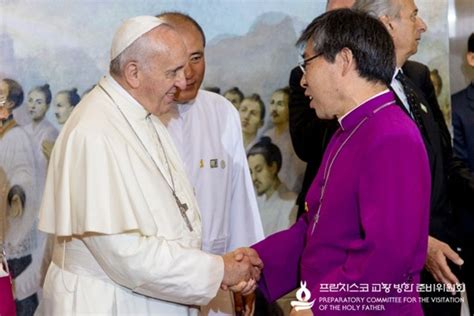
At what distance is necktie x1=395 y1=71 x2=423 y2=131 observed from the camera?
3742mm

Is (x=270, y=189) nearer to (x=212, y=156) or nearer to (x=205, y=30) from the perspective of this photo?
(x=212, y=156)

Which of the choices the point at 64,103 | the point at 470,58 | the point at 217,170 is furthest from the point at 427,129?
the point at 64,103

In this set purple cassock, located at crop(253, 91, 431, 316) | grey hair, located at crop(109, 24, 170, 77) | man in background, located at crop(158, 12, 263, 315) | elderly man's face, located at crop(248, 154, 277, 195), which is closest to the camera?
purple cassock, located at crop(253, 91, 431, 316)

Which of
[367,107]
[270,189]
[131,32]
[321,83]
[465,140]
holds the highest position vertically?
[131,32]

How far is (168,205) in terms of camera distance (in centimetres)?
→ 312

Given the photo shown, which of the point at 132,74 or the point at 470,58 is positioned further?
the point at 470,58

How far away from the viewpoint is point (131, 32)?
3.11 m

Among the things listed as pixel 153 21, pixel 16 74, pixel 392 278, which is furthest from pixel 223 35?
Result: pixel 392 278

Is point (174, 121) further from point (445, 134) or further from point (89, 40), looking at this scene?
point (445, 134)

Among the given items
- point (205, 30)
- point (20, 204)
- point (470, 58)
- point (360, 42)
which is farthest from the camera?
point (470, 58)

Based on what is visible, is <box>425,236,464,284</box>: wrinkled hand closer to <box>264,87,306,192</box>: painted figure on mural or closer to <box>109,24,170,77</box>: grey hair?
<box>109,24,170,77</box>: grey hair

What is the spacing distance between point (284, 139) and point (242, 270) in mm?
1849

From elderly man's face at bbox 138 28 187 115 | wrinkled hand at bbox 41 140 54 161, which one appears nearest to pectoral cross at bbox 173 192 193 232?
elderly man's face at bbox 138 28 187 115

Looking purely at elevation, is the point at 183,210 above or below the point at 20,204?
above
